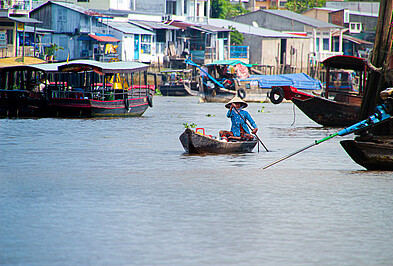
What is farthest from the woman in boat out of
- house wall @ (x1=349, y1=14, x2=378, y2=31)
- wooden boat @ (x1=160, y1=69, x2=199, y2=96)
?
house wall @ (x1=349, y1=14, x2=378, y2=31)

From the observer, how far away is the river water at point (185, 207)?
21.9ft

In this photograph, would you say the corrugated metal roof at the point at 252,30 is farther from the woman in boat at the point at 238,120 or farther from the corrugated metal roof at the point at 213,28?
the woman in boat at the point at 238,120

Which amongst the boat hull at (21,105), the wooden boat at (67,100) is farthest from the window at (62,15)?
the boat hull at (21,105)

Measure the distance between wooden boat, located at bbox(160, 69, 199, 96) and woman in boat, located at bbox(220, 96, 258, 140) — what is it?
25.5 meters

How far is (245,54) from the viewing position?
171 ft

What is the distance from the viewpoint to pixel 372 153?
11.4 m

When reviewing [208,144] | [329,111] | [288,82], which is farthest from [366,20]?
[208,144]

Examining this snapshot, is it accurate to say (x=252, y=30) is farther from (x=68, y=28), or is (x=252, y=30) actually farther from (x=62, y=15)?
(x=62, y=15)

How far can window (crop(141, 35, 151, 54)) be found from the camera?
45.2m

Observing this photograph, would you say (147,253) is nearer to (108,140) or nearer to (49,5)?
(108,140)

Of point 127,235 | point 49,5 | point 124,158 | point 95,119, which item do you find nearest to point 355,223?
point 127,235

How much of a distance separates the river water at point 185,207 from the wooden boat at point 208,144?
0.22 m

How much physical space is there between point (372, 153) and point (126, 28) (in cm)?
3410

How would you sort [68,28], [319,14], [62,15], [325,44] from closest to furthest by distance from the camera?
[68,28] → [62,15] → [325,44] → [319,14]
